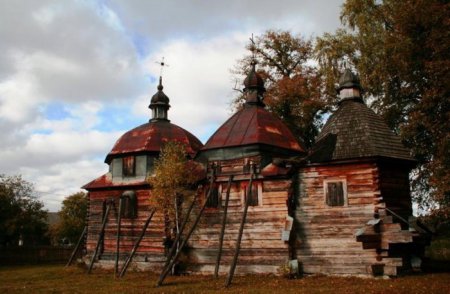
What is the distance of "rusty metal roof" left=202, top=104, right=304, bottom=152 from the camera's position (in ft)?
73.4

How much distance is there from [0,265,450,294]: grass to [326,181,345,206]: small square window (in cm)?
315

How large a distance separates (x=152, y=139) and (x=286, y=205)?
400 inches

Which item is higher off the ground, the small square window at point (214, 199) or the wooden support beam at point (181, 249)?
the small square window at point (214, 199)

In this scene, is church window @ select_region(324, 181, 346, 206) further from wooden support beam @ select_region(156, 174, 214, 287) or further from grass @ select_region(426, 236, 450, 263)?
grass @ select_region(426, 236, 450, 263)

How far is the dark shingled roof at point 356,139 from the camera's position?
19.1m

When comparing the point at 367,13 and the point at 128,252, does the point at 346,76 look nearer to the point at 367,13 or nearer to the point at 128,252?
the point at 367,13

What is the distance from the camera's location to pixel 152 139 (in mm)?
26516

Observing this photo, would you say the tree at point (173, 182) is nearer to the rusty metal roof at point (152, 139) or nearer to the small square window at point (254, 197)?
the small square window at point (254, 197)

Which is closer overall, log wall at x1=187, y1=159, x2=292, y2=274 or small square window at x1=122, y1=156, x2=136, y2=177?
log wall at x1=187, y1=159, x2=292, y2=274

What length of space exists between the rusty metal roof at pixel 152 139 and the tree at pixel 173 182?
385 cm

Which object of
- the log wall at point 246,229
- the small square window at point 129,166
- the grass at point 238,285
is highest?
the small square window at point 129,166

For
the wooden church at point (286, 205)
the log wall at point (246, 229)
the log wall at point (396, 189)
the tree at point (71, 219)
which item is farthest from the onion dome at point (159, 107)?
the tree at point (71, 219)

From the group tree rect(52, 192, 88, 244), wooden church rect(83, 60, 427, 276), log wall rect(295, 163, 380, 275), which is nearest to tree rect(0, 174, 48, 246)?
tree rect(52, 192, 88, 244)

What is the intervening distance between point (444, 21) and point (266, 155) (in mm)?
11527
